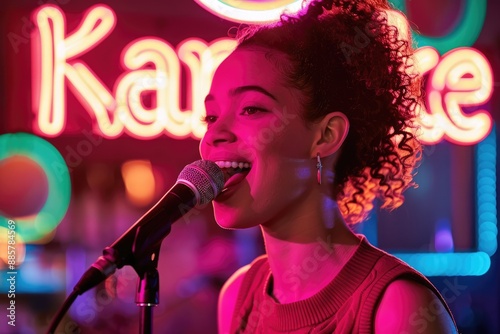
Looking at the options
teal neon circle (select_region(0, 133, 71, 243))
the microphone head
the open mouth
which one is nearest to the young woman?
the open mouth

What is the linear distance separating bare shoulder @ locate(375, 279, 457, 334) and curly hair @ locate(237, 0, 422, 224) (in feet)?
1.13

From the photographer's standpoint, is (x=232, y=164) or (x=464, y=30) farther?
(x=464, y=30)

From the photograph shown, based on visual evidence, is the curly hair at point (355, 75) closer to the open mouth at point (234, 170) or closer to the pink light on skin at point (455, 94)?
the open mouth at point (234, 170)

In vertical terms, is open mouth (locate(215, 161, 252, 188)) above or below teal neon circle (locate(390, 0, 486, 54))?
below

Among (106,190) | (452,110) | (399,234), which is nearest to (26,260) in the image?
(106,190)

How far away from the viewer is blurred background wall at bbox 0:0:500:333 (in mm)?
4555

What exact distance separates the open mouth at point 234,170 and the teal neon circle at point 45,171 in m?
3.33

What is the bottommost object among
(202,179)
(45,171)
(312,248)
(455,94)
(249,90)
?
(312,248)

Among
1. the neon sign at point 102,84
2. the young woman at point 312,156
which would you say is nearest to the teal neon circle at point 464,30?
the neon sign at point 102,84

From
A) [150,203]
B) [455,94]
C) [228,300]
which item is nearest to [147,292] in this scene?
[228,300]

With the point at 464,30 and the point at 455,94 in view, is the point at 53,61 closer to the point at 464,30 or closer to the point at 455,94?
the point at 455,94

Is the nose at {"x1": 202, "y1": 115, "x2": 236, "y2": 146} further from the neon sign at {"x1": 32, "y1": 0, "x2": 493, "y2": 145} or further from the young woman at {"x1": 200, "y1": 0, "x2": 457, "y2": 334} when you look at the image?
the neon sign at {"x1": 32, "y1": 0, "x2": 493, "y2": 145}

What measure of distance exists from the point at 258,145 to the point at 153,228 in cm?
41

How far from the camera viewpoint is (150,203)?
4.80m
